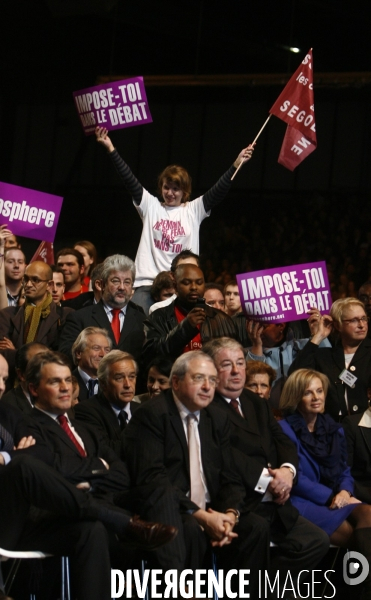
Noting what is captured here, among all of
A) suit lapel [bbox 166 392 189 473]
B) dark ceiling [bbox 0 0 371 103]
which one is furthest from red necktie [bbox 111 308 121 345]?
dark ceiling [bbox 0 0 371 103]

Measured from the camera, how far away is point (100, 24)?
699 inches

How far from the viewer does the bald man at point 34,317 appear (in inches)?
260

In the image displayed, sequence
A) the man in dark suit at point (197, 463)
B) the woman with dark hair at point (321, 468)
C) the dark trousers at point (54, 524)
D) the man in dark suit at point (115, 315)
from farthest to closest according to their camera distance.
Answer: the man in dark suit at point (115, 315) → the woman with dark hair at point (321, 468) → the man in dark suit at point (197, 463) → the dark trousers at point (54, 524)

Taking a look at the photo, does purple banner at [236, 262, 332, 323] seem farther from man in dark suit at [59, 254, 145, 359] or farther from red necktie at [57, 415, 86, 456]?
red necktie at [57, 415, 86, 456]

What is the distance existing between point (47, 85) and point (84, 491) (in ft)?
51.1

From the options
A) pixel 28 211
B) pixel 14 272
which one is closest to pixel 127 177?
pixel 28 211

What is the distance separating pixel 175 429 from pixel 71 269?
9.59 ft

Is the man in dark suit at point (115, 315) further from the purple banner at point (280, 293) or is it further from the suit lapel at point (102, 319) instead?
the purple banner at point (280, 293)

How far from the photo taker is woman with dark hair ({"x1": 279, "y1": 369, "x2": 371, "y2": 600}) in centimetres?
563

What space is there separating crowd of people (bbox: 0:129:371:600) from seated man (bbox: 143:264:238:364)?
0.01 meters

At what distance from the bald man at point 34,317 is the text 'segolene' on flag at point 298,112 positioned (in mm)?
2112

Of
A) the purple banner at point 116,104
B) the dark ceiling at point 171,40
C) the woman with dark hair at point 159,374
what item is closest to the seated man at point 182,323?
the woman with dark hair at point 159,374

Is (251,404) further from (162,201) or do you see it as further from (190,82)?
(190,82)

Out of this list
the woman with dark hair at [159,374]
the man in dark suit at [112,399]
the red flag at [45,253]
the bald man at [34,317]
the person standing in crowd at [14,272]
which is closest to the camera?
the man in dark suit at [112,399]
